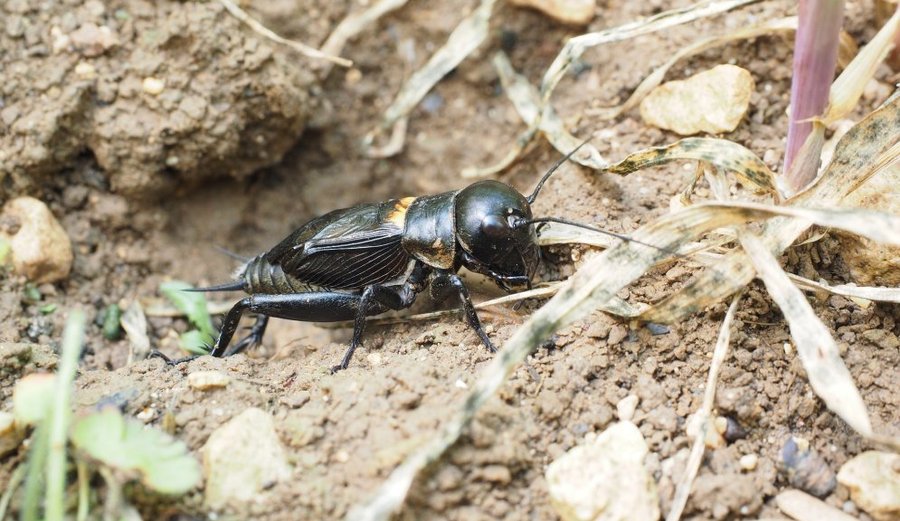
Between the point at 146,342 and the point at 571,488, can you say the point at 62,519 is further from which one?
the point at 146,342

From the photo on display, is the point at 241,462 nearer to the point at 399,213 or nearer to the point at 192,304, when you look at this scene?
the point at 399,213

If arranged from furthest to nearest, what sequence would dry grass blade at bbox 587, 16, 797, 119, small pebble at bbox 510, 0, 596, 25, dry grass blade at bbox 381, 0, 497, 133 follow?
1. dry grass blade at bbox 381, 0, 497, 133
2. small pebble at bbox 510, 0, 596, 25
3. dry grass blade at bbox 587, 16, 797, 119

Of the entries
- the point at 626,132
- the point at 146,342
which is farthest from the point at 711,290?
the point at 146,342

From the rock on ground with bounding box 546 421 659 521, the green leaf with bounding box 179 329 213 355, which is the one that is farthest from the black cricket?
the rock on ground with bounding box 546 421 659 521

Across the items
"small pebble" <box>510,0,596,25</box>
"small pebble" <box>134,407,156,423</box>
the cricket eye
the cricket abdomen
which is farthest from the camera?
"small pebble" <box>510,0,596,25</box>

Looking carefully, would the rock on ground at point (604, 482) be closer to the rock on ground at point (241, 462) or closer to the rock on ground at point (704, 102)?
the rock on ground at point (241, 462)

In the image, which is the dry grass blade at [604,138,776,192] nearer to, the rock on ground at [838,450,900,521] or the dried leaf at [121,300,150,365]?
the rock on ground at [838,450,900,521]
